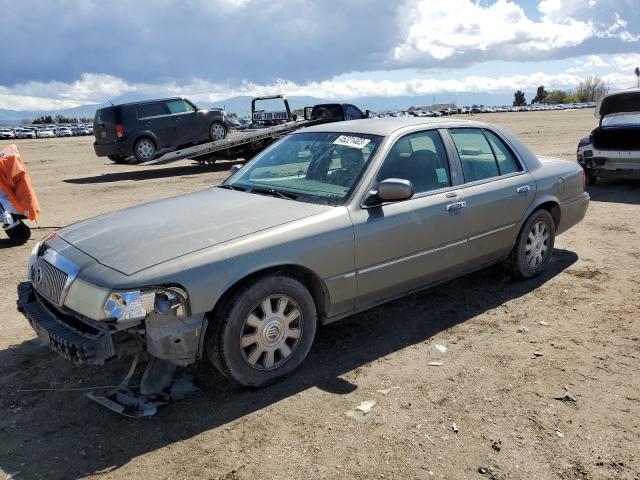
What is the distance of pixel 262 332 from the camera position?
11.2ft

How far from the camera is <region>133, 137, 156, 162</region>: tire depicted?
15.5 m

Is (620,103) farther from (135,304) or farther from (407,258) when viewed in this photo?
(135,304)

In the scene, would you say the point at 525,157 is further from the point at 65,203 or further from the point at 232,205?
the point at 65,203

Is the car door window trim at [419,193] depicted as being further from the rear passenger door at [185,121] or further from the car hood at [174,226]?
the rear passenger door at [185,121]

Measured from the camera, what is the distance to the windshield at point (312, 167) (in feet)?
13.3

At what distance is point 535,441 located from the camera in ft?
9.71

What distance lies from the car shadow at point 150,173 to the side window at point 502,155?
10958mm

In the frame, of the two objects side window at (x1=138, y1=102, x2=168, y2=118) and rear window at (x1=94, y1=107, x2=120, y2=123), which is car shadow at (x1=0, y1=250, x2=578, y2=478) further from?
side window at (x1=138, y1=102, x2=168, y2=118)

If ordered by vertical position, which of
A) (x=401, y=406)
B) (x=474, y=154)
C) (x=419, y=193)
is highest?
(x=474, y=154)

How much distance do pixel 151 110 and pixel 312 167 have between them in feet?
42.2

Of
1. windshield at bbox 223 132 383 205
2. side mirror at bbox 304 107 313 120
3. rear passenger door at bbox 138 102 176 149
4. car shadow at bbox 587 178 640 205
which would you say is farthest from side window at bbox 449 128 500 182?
side mirror at bbox 304 107 313 120

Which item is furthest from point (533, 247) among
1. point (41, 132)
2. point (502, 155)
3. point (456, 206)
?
point (41, 132)

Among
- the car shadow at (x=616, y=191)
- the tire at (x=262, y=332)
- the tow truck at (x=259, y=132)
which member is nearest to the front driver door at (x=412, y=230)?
the tire at (x=262, y=332)

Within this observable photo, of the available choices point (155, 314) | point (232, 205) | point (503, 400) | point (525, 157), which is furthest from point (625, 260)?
point (155, 314)
